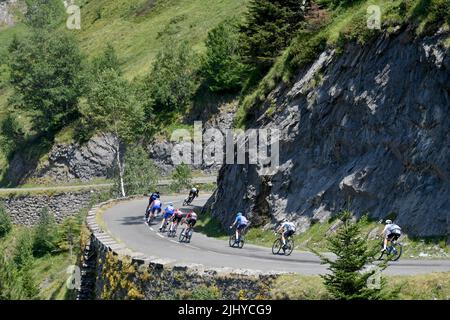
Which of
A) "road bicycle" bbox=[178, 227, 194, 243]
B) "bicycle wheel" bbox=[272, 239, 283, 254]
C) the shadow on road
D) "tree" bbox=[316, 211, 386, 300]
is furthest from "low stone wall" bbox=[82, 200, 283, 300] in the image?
the shadow on road

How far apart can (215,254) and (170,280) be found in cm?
651

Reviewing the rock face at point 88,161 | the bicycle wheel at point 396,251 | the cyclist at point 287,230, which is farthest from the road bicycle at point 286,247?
the rock face at point 88,161

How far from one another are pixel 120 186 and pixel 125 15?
5552 centimetres

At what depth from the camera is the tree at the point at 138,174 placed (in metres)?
50.8

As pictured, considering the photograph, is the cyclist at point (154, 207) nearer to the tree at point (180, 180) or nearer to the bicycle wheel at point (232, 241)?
the bicycle wheel at point (232, 241)

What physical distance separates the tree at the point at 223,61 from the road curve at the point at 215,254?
81.9ft

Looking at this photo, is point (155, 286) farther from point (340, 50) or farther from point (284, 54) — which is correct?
point (284, 54)

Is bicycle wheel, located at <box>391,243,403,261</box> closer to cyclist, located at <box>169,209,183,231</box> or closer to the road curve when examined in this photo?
the road curve

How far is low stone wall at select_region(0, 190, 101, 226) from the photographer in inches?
2196

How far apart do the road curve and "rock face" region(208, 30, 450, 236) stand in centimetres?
250

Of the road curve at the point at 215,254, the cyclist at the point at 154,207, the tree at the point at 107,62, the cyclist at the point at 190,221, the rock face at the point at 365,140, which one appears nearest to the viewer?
the road curve at the point at 215,254

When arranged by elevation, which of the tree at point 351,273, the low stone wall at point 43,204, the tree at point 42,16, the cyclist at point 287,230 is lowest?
the low stone wall at point 43,204

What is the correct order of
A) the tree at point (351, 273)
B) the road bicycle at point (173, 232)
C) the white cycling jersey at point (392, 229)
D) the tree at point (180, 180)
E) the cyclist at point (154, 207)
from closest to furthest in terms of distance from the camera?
the tree at point (351, 273) → the white cycling jersey at point (392, 229) → the road bicycle at point (173, 232) → the cyclist at point (154, 207) → the tree at point (180, 180)

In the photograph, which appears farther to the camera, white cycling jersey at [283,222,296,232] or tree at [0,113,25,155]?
tree at [0,113,25,155]
